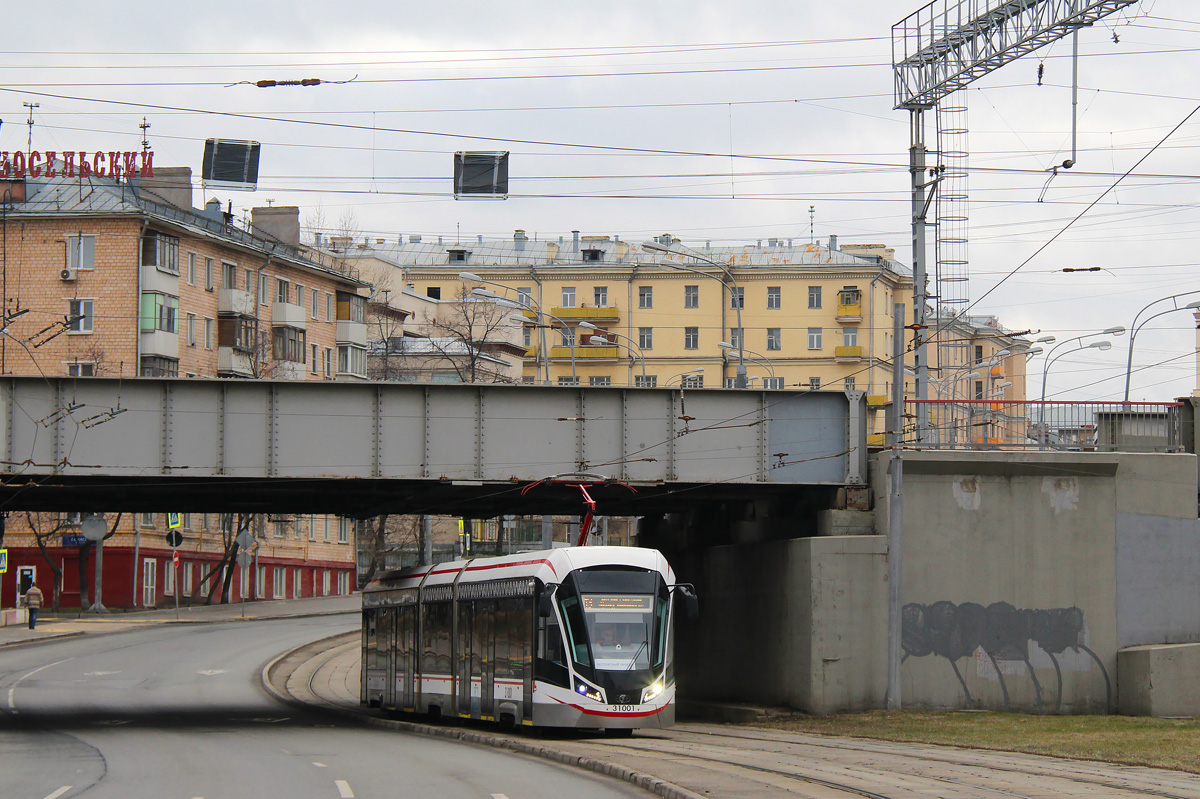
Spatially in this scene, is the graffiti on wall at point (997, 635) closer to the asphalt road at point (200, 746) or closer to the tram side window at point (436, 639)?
the tram side window at point (436, 639)

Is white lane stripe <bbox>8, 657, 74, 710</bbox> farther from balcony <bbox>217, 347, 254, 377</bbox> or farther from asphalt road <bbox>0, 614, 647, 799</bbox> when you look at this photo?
balcony <bbox>217, 347, 254, 377</bbox>

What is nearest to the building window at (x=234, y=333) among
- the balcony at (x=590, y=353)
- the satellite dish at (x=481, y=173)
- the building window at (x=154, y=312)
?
the building window at (x=154, y=312)

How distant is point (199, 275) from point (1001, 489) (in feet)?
164

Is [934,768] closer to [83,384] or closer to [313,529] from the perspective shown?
[83,384]

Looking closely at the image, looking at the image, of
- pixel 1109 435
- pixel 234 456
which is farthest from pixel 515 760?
pixel 1109 435

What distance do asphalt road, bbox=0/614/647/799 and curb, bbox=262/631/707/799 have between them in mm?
227

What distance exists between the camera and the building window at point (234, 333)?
242ft

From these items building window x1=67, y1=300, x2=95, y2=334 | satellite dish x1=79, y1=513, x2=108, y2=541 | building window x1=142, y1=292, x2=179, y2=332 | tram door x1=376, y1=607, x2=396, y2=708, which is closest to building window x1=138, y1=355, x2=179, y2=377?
building window x1=142, y1=292, x2=179, y2=332

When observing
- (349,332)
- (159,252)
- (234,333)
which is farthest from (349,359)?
(159,252)

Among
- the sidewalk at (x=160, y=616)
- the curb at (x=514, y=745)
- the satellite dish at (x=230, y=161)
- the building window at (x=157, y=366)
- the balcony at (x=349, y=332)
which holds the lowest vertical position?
the sidewalk at (x=160, y=616)

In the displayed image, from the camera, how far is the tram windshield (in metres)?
24.8

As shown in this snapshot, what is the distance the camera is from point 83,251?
67.5 meters

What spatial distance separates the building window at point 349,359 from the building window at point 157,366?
1547cm

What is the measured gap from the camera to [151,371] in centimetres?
6762
